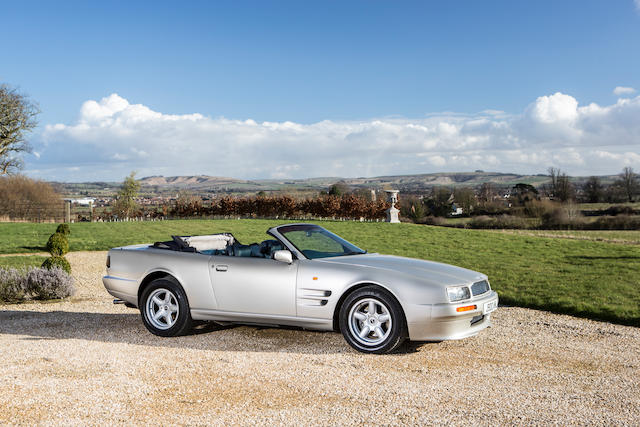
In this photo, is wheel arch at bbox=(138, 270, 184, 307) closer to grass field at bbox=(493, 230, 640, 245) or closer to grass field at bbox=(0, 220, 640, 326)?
grass field at bbox=(0, 220, 640, 326)

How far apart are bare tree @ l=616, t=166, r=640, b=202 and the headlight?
61.4 metres

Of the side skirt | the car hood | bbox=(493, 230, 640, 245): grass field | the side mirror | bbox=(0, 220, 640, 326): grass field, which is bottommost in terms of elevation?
bbox=(493, 230, 640, 245): grass field

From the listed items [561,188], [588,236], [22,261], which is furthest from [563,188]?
[22,261]

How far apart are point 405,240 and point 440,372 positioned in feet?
66.2

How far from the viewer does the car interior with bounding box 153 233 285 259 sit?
722 cm

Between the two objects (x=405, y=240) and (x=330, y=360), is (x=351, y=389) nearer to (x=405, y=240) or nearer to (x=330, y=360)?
(x=330, y=360)

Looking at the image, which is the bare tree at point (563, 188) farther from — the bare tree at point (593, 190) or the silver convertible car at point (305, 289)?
the silver convertible car at point (305, 289)

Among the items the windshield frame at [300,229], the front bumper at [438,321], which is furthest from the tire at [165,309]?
the front bumper at [438,321]

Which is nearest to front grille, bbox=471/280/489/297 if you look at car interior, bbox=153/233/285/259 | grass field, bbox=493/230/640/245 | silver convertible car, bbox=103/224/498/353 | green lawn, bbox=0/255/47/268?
silver convertible car, bbox=103/224/498/353

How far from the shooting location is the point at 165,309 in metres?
7.31

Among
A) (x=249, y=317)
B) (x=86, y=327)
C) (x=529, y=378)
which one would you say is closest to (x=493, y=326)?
(x=529, y=378)

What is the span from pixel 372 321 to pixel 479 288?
1318 millimetres

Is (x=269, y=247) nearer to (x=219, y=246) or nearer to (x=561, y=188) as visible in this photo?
(x=219, y=246)

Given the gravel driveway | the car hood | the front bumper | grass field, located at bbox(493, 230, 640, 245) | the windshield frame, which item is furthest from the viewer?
grass field, located at bbox(493, 230, 640, 245)
